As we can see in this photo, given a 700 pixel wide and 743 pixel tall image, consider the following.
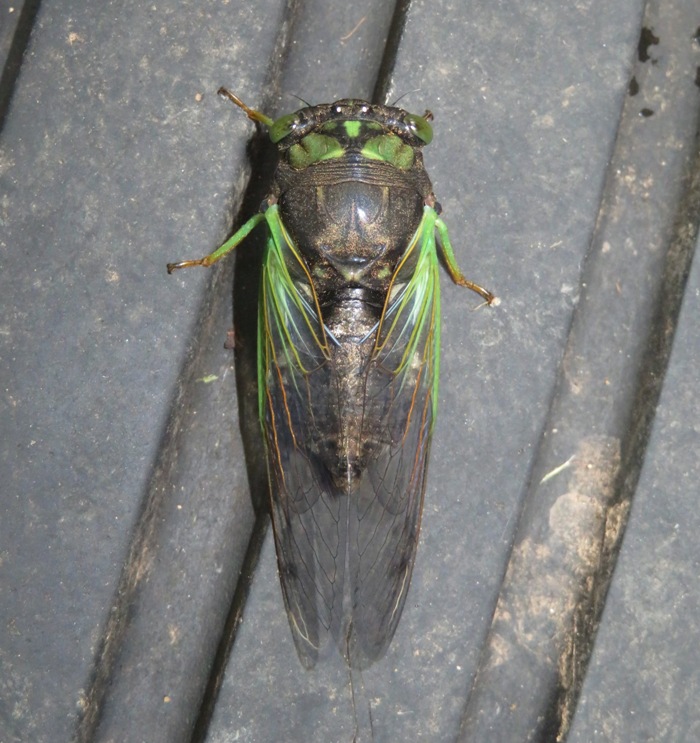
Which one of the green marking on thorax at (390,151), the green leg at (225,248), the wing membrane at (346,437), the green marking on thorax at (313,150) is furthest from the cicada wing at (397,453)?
the green leg at (225,248)

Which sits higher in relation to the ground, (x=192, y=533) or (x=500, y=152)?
(x=500, y=152)

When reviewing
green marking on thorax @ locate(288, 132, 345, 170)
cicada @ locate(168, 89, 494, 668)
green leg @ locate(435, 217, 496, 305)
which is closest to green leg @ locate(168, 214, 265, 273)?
cicada @ locate(168, 89, 494, 668)

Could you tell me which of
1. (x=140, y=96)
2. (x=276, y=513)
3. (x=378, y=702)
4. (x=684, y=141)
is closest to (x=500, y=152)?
(x=684, y=141)

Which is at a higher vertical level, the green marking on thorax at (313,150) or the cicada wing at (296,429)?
the green marking on thorax at (313,150)

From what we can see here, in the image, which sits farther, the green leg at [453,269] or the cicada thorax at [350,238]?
the green leg at [453,269]

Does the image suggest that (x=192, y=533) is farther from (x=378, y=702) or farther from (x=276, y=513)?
(x=378, y=702)

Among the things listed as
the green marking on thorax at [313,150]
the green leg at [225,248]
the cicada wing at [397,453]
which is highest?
the green marking on thorax at [313,150]

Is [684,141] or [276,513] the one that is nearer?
[276,513]

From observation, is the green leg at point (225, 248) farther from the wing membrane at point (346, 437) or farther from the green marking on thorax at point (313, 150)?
the green marking on thorax at point (313, 150)
